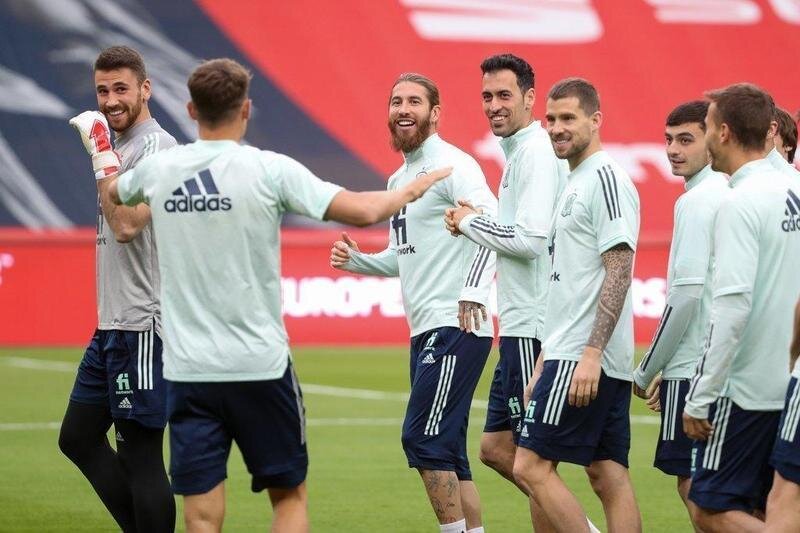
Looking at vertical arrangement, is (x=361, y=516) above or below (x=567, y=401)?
below

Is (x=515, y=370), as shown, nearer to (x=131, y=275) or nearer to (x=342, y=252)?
(x=342, y=252)

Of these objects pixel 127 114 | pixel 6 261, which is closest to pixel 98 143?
pixel 127 114

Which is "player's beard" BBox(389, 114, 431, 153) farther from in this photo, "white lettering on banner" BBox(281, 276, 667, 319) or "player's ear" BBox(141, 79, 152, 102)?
"white lettering on banner" BBox(281, 276, 667, 319)

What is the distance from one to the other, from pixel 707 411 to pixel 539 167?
194 centimetres

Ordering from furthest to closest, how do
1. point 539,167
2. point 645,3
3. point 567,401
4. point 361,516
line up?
point 645,3 → point 361,516 → point 539,167 → point 567,401

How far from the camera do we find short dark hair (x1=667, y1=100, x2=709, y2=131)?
7.65 m

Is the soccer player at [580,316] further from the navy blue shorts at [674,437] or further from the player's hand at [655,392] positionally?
the player's hand at [655,392]

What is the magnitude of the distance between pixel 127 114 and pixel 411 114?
5.10ft

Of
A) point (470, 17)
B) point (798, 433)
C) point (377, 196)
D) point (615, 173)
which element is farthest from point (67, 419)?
point (470, 17)

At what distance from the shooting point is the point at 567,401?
6.86m

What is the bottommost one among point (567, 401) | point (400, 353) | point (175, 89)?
point (400, 353)

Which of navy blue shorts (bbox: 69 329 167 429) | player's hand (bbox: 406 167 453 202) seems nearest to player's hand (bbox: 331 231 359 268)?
navy blue shorts (bbox: 69 329 167 429)

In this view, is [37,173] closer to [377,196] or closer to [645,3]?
[645,3]

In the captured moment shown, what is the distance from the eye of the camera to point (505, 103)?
8.09 meters
